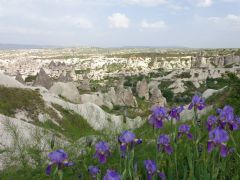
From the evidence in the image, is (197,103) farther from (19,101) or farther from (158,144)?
(19,101)

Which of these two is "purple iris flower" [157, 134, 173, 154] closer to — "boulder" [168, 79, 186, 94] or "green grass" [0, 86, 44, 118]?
"green grass" [0, 86, 44, 118]

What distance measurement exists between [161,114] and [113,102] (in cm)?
7028

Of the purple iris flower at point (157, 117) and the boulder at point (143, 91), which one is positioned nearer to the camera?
the purple iris flower at point (157, 117)

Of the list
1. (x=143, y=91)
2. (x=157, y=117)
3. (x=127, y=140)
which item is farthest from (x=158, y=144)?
Answer: (x=143, y=91)

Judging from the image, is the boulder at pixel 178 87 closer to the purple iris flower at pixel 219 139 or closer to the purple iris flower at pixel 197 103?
the purple iris flower at pixel 197 103

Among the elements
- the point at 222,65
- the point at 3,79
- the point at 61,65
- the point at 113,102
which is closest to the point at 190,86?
the point at 222,65

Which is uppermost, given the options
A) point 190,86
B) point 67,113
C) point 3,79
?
point 3,79

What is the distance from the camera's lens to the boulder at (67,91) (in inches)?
2308

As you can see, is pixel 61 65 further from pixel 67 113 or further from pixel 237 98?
pixel 237 98

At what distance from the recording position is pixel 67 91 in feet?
194

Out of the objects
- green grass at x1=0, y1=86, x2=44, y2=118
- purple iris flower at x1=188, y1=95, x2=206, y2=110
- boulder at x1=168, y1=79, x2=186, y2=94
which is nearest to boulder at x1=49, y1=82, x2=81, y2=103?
green grass at x1=0, y1=86, x2=44, y2=118

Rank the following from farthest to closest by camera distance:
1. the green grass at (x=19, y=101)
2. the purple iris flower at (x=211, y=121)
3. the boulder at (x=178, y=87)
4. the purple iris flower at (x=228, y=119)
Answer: the boulder at (x=178, y=87) < the green grass at (x=19, y=101) < the purple iris flower at (x=211, y=121) < the purple iris flower at (x=228, y=119)

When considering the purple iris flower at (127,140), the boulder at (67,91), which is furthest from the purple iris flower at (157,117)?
the boulder at (67,91)

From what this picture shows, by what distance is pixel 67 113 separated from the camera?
120 ft
